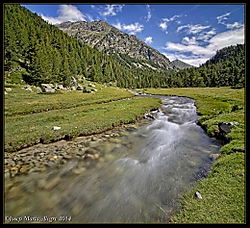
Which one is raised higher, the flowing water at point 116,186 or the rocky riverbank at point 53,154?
the rocky riverbank at point 53,154

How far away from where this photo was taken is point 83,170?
415 inches

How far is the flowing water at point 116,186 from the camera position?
7.09m

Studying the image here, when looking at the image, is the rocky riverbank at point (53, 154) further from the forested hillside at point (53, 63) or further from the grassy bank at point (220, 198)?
the forested hillside at point (53, 63)

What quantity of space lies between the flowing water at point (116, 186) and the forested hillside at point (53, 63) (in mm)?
40692

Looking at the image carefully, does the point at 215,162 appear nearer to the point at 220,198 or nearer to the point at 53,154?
the point at 220,198

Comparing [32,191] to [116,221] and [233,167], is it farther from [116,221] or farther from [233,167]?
[233,167]

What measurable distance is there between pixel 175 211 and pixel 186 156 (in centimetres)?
630

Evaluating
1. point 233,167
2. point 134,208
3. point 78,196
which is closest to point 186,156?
point 233,167

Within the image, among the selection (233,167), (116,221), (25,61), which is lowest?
(116,221)

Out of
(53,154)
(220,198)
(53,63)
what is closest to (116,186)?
(220,198)

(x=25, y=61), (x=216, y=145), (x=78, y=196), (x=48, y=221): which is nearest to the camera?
(x=48, y=221)

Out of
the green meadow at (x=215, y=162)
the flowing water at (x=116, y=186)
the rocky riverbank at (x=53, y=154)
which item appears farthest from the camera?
the rocky riverbank at (x=53, y=154)

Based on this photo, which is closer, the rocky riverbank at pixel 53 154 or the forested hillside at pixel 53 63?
the rocky riverbank at pixel 53 154

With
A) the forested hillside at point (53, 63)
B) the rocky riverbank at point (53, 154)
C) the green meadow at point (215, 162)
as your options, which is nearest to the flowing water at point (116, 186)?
the rocky riverbank at point (53, 154)
